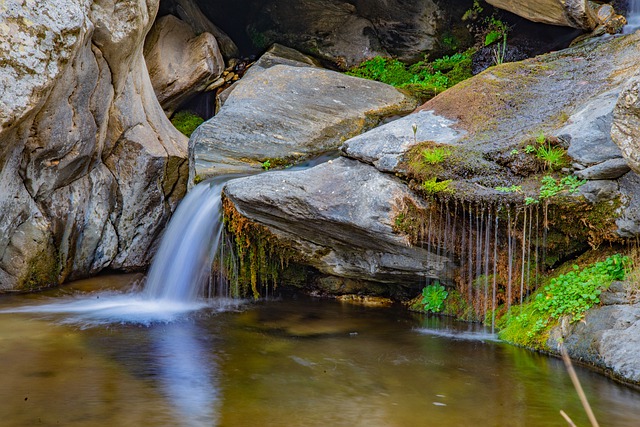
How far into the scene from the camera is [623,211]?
6312 millimetres

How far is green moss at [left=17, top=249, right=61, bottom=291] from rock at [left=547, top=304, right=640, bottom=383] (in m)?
6.87

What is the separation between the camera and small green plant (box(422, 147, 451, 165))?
7293 mm

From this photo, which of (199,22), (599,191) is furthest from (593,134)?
(199,22)

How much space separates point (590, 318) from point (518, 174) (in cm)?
178

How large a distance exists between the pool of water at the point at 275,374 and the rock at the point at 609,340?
0.64 ft

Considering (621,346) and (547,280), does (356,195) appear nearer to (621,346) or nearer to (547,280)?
(547,280)

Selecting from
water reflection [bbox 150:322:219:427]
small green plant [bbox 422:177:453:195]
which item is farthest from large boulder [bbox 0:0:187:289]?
small green plant [bbox 422:177:453:195]

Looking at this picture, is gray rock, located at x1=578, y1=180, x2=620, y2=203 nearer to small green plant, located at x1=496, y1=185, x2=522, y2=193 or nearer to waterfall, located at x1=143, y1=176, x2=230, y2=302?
small green plant, located at x1=496, y1=185, x2=522, y2=193

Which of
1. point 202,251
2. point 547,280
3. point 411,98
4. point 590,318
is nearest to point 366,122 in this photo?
point 411,98

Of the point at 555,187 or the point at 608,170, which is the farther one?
the point at 555,187

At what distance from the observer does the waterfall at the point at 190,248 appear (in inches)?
342

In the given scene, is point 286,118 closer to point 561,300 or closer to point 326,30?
point 326,30

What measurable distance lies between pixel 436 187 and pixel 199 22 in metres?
8.49

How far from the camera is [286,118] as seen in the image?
34.4ft
